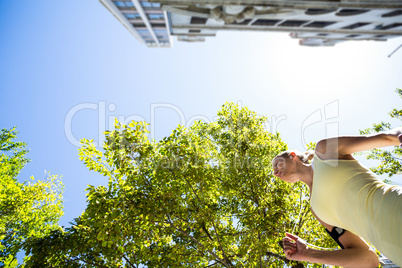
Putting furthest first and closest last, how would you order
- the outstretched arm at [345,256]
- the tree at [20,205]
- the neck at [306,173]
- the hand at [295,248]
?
the tree at [20,205], the neck at [306,173], the hand at [295,248], the outstretched arm at [345,256]

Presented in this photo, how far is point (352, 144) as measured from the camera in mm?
2248

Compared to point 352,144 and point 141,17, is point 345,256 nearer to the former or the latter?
point 352,144

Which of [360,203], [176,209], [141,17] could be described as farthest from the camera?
[141,17]

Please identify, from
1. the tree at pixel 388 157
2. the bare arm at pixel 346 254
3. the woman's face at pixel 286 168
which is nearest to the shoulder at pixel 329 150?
the woman's face at pixel 286 168

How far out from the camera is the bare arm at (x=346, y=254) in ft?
7.88

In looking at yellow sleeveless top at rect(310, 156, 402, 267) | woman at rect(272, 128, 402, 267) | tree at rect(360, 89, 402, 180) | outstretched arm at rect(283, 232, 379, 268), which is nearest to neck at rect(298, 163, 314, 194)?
woman at rect(272, 128, 402, 267)

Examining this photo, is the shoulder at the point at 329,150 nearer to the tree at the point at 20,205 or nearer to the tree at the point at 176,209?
the tree at the point at 176,209

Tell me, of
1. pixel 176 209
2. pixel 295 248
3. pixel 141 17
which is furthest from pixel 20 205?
pixel 141 17

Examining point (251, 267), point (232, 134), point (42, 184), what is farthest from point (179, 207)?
point (42, 184)

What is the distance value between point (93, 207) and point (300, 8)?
20.2m

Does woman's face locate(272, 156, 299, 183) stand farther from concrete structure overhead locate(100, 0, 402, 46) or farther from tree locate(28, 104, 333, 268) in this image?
concrete structure overhead locate(100, 0, 402, 46)

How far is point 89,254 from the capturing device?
22.9 ft

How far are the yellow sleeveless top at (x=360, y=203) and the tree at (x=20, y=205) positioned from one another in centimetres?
1435

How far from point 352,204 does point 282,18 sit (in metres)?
21.9
